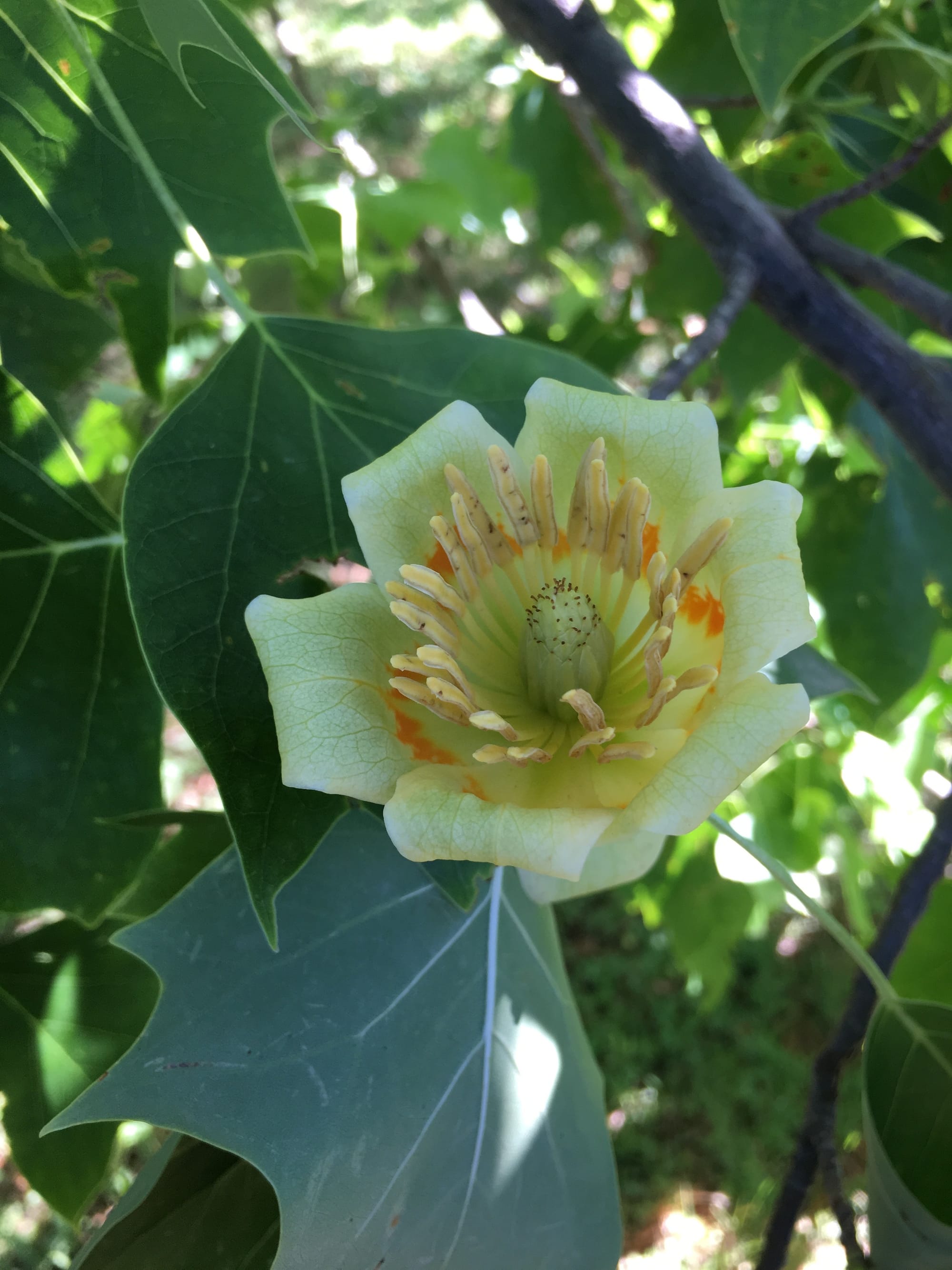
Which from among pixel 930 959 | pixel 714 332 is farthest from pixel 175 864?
pixel 930 959

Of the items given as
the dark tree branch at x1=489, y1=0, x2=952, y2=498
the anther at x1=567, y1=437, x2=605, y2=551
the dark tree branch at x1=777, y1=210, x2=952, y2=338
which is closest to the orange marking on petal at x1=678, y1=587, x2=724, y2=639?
the anther at x1=567, y1=437, x2=605, y2=551

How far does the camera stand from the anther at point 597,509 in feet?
2.36

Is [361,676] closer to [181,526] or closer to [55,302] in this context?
[181,526]

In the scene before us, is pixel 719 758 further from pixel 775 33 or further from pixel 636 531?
pixel 775 33

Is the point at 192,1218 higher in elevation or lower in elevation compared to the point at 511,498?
lower

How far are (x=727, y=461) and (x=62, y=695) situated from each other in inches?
51.7

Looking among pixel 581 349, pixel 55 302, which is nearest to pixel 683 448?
pixel 55 302

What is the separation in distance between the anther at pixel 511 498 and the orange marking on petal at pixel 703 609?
0.16 metres

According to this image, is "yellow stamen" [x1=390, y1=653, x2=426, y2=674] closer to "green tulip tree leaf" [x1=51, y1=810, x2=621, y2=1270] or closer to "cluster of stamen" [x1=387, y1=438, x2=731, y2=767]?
"cluster of stamen" [x1=387, y1=438, x2=731, y2=767]

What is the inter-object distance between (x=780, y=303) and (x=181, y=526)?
80cm

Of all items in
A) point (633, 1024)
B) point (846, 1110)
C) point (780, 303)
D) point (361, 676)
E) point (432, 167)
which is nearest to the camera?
point (361, 676)

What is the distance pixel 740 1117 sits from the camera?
3.53 metres

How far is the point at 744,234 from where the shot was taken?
103 cm

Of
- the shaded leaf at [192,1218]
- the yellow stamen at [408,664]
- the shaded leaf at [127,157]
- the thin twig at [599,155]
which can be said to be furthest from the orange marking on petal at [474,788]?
the thin twig at [599,155]
